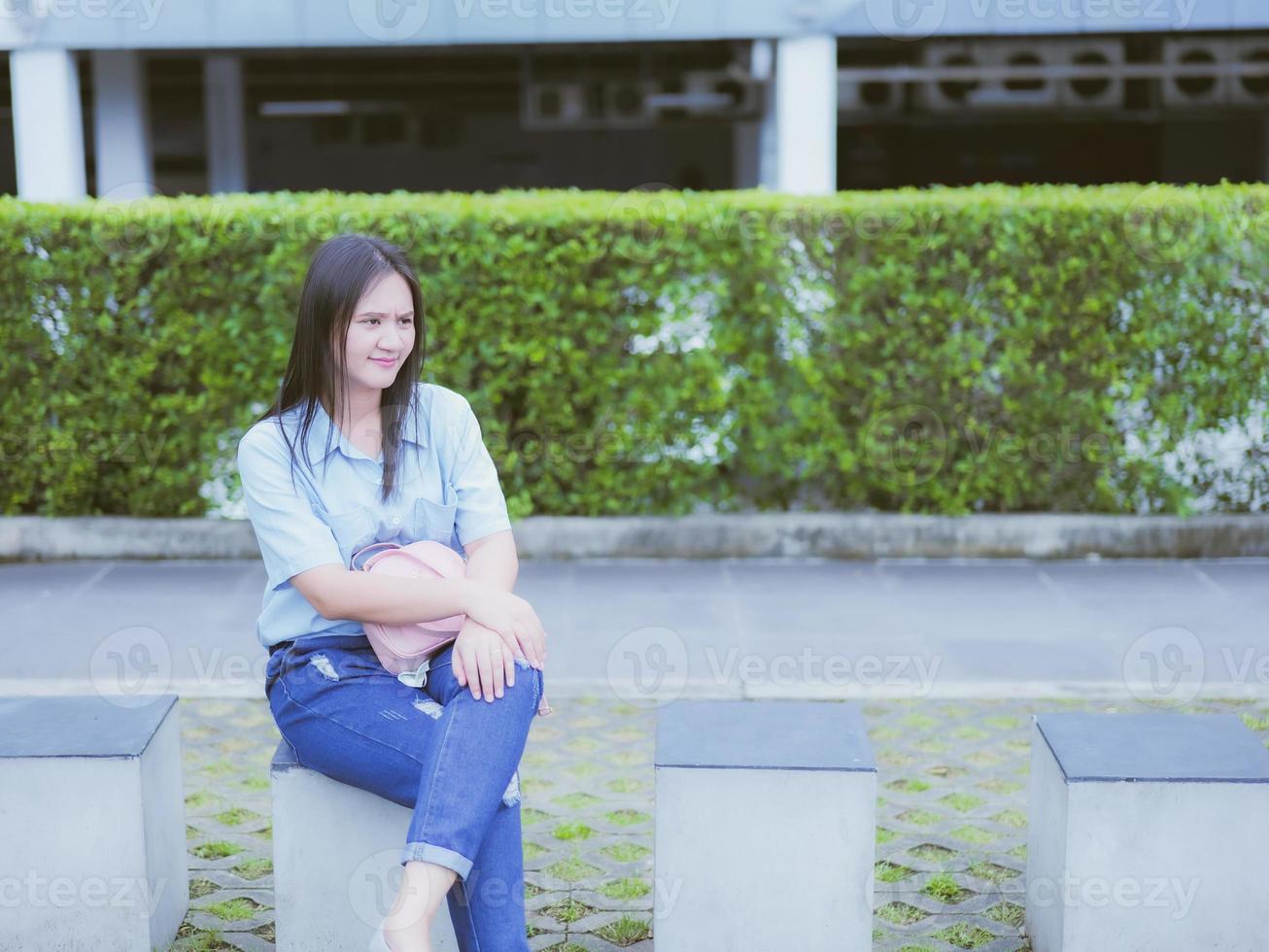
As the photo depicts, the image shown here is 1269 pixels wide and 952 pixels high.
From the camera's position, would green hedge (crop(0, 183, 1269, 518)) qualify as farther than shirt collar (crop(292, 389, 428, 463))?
Yes

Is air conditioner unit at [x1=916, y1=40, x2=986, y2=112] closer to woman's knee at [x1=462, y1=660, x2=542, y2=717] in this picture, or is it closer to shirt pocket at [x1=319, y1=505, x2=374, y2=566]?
shirt pocket at [x1=319, y1=505, x2=374, y2=566]

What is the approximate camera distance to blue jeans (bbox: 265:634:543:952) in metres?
2.89

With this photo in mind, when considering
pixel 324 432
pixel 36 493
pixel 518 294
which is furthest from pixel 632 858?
pixel 36 493

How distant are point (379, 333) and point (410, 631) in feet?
2.22

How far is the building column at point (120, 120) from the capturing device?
1570 centimetres

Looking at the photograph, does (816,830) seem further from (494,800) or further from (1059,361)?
A: (1059,361)

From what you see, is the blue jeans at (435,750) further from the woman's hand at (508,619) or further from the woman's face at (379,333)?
the woman's face at (379,333)

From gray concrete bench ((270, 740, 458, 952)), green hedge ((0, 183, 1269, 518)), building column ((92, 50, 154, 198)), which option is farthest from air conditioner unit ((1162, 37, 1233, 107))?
gray concrete bench ((270, 740, 458, 952))

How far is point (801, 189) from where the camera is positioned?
14.4 meters

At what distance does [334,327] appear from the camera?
3.31 metres

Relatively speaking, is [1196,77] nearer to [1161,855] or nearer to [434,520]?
[1161,855]

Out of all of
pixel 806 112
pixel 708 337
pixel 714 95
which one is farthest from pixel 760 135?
pixel 708 337

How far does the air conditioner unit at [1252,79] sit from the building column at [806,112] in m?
8.27

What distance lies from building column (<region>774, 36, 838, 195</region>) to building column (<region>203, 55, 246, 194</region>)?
7.68 metres
